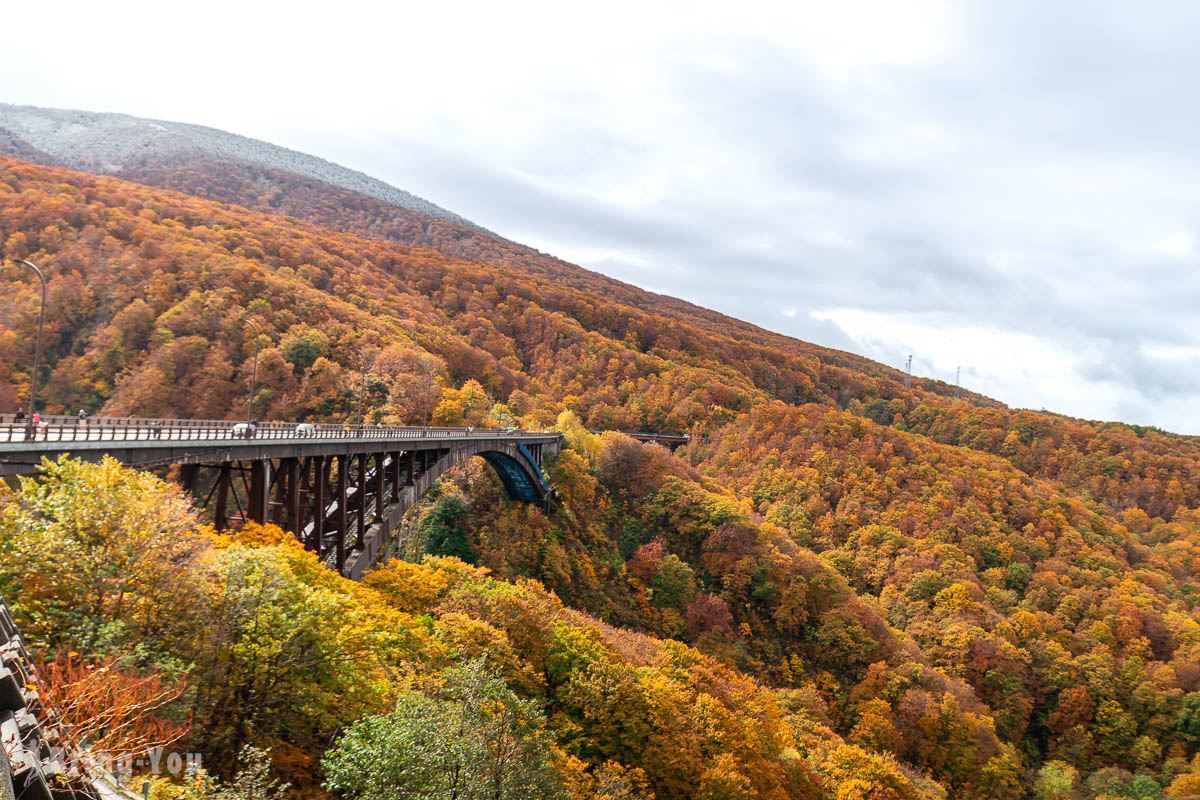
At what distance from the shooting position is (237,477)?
52.3 m

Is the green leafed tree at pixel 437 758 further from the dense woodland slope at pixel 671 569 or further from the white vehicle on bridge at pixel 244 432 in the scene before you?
the white vehicle on bridge at pixel 244 432

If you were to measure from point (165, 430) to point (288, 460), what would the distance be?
6174mm

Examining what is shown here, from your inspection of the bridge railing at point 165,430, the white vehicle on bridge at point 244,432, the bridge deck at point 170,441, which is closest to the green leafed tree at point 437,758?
the bridge deck at point 170,441

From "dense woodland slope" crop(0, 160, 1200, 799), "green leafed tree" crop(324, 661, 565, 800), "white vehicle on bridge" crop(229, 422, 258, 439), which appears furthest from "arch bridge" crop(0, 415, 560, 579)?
"green leafed tree" crop(324, 661, 565, 800)

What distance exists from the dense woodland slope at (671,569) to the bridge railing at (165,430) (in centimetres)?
424

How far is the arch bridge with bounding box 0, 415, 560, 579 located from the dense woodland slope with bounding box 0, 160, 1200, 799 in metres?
3.44

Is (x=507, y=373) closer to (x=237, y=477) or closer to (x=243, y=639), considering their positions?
(x=237, y=477)

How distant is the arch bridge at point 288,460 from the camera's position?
1845cm

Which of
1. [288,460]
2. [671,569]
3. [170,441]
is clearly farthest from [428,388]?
[170,441]

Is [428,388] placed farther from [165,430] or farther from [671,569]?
[165,430]

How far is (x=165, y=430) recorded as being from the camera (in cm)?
2305

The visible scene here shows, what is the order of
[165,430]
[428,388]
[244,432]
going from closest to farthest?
1. [165,430]
2. [244,432]
3. [428,388]

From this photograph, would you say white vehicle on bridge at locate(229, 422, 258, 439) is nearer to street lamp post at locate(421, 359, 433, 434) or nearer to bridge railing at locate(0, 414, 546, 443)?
bridge railing at locate(0, 414, 546, 443)

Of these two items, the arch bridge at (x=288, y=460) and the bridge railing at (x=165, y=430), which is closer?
the bridge railing at (x=165, y=430)
